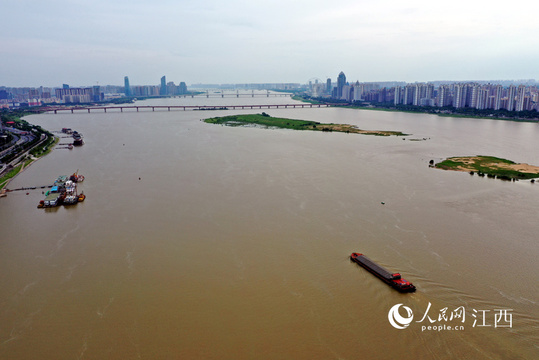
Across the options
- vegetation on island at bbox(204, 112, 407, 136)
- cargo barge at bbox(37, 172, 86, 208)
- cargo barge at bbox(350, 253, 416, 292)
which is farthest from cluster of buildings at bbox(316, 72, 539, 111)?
cargo barge at bbox(37, 172, 86, 208)

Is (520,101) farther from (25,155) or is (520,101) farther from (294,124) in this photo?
(25,155)

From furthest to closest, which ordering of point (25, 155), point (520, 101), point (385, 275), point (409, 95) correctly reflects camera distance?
point (409, 95)
point (520, 101)
point (25, 155)
point (385, 275)

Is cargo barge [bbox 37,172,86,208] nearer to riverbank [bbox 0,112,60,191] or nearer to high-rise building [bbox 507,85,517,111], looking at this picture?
riverbank [bbox 0,112,60,191]

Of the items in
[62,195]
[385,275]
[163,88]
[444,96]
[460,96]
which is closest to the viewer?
[385,275]

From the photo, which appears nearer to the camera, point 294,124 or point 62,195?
point 62,195

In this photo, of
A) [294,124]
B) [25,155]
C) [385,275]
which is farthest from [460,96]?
[25,155]
